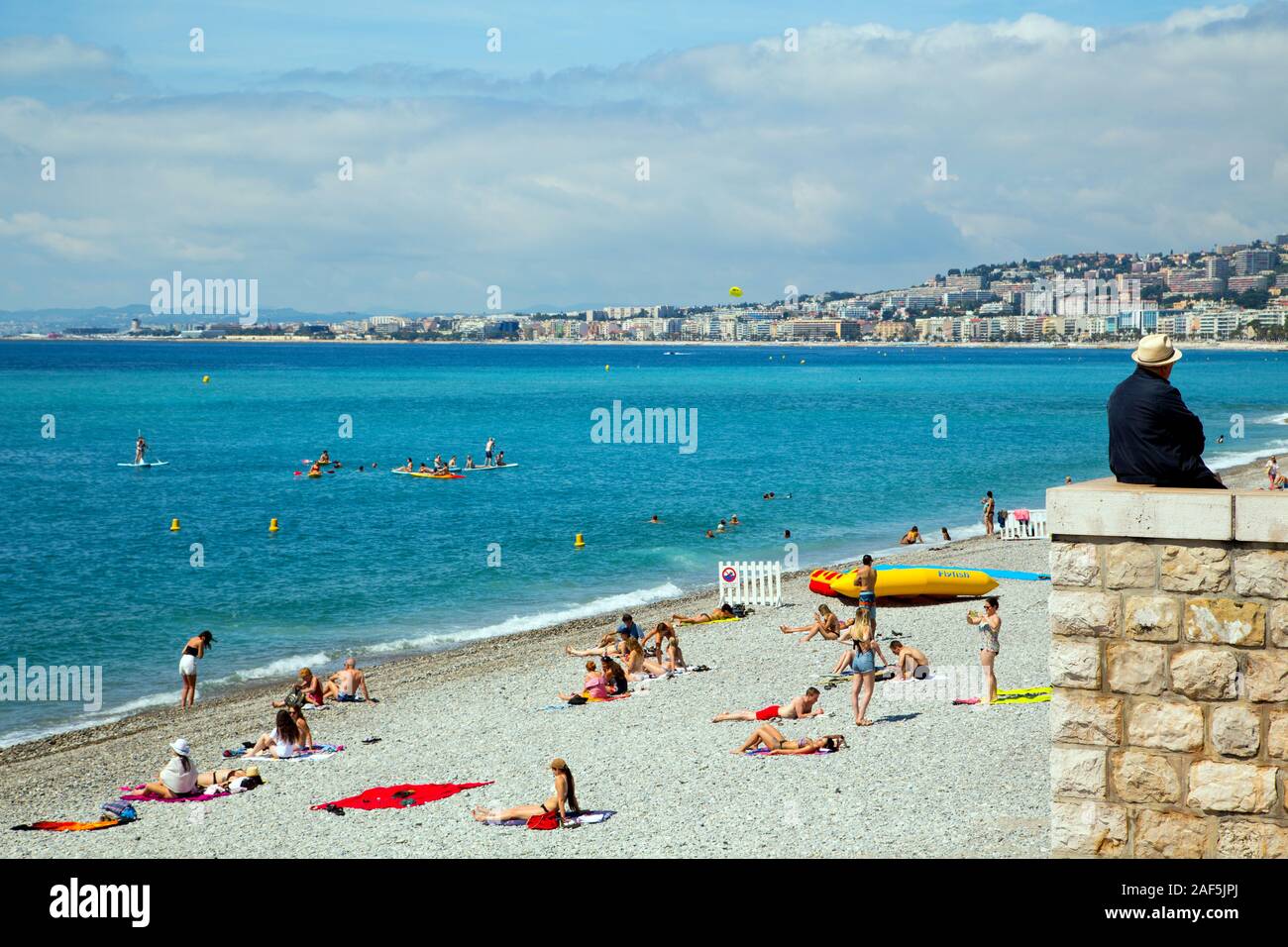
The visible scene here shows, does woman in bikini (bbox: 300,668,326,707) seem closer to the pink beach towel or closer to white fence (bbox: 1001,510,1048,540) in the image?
the pink beach towel

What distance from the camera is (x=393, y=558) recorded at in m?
40.3

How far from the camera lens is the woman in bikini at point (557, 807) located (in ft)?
45.3

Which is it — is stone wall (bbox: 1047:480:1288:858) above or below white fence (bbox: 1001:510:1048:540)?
above

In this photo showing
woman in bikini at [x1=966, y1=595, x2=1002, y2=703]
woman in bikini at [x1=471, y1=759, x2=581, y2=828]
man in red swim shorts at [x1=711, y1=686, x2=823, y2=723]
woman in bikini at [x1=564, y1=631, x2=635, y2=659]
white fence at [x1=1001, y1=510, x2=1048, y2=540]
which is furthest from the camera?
white fence at [x1=1001, y1=510, x2=1048, y2=540]

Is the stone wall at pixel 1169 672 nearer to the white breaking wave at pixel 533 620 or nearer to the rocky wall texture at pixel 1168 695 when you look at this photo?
the rocky wall texture at pixel 1168 695

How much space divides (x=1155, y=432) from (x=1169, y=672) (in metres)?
1.37

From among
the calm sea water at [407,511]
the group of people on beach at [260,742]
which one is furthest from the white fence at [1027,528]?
the group of people on beach at [260,742]

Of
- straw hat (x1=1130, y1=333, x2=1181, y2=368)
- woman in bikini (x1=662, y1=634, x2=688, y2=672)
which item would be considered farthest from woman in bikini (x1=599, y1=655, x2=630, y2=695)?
straw hat (x1=1130, y1=333, x2=1181, y2=368)

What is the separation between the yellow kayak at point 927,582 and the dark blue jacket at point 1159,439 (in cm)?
1947

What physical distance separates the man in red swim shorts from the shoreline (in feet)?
29.6

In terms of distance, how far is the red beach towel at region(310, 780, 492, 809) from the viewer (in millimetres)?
15398

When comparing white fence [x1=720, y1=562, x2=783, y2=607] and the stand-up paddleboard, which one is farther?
the stand-up paddleboard
